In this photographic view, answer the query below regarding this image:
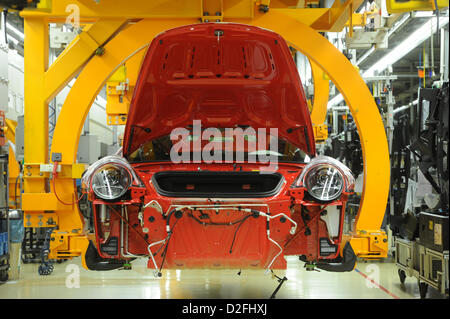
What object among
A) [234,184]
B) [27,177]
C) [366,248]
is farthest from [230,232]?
[27,177]

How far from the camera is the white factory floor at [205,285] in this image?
203 inches

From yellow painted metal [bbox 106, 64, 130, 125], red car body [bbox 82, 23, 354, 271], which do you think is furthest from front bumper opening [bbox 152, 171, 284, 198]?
yellow painted metal [bbox 106, 64, 130, 125]

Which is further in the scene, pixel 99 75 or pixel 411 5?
pixel 99 75

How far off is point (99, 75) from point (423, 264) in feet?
12.9

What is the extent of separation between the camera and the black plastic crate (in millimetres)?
4445

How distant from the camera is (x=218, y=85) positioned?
163 inches

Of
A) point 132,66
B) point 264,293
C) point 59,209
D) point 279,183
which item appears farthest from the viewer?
point 132,66

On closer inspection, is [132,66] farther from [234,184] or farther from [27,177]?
[234,184]

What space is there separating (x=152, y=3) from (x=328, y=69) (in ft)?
6.39

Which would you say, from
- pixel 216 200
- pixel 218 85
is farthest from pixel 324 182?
pixel 218 85

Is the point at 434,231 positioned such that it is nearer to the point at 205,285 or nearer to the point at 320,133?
the point at 205,285

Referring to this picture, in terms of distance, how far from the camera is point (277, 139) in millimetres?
4324
